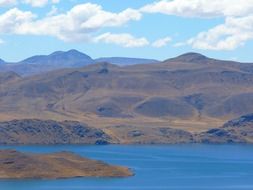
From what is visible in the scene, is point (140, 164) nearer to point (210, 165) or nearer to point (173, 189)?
point (210, 165)

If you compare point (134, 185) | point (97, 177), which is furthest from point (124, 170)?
point (134, 185)

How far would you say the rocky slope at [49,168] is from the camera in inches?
6363

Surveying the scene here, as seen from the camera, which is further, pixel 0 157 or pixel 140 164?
pixel 140 164

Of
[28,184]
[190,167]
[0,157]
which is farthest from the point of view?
[190,167]

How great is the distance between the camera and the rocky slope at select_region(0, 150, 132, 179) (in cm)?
16162

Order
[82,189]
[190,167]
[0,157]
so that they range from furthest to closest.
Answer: [190,167] → [0,157] → [82,189]

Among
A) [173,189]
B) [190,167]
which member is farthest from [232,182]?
[190,167]

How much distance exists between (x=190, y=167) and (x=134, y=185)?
44827 millimetres

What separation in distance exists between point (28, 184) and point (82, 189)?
44.5 ft

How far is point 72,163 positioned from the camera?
172375 millimetres

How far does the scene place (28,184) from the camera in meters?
148

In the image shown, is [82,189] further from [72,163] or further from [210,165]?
[210,165]

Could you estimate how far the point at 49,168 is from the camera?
16525 centimetres

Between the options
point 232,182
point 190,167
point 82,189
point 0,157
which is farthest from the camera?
point 190,167
